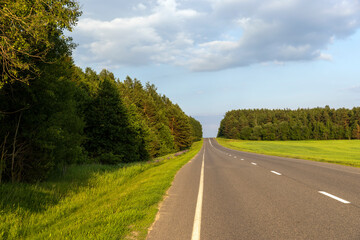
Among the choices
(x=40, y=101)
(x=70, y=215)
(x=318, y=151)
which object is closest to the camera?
(x=70, y=215)

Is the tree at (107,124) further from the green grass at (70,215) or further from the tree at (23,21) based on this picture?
the tree at (23,21)

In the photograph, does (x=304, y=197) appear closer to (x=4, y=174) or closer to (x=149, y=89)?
(x=4, y=174)

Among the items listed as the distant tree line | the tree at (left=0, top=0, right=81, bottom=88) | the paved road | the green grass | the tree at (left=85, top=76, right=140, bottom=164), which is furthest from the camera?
the distant tree line

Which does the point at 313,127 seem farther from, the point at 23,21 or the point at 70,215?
the point at 23,21

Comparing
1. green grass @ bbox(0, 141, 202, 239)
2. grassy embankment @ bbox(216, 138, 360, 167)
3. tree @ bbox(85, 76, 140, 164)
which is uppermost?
tree @ bbox(85, 76, 140, 164)

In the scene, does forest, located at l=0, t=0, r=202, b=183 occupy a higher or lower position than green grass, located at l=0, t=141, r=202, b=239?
higher

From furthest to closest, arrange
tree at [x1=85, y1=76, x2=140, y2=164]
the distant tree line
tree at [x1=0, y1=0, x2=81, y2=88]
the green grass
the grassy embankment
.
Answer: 1. the distant tree line
2. tree at [x1=85, y1=76, x2=140, y2=164]
3. the grassy embankment
4. tree at [x1=0, y1=0, x2=81, y2=88]
5. the green grass

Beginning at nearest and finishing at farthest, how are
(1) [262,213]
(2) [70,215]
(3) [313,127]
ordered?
(1) [262,213] < (2) [70,215] < (3) [313,127]

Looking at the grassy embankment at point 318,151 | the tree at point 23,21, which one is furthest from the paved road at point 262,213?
the grassy embankment at point 318,151

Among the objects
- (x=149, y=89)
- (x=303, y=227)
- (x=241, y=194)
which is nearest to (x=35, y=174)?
(x=241, y=194)

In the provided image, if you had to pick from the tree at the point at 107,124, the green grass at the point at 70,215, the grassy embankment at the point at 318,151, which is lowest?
the grassy embankment at the point at 318,151

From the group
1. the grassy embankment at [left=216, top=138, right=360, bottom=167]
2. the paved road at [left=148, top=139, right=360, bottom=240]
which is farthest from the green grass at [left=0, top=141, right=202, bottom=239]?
the grassy embankment at [left=216, top=138, right=360, bottom=167]

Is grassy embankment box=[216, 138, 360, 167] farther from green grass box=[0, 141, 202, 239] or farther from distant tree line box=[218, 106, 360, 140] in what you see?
distant tree line box=[218, 106, 360, 140]

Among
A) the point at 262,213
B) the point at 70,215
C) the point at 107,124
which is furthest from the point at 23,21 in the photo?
the point at 107,124
